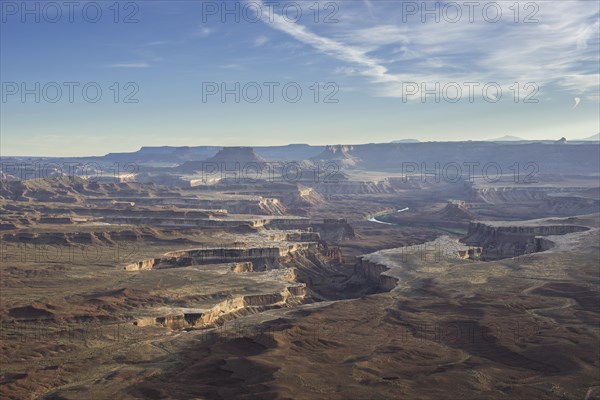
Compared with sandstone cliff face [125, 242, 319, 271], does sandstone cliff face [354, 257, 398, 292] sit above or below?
below

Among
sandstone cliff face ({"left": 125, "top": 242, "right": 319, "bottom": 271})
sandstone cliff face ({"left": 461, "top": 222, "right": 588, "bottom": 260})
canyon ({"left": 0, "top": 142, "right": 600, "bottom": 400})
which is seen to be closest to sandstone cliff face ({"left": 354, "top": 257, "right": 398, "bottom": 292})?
canyon ({"left": 0, "top": 142, "right": 600, "bottom": 400})

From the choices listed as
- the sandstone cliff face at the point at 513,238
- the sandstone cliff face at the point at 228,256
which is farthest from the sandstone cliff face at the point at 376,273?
the sandstone cliff face at the point at 513,238

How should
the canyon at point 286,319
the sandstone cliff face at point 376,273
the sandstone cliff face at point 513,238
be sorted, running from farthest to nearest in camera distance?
the sandstone cliff face at point 513,238
the sandstone cliff face at point 376,273
the canyon at point 286,319

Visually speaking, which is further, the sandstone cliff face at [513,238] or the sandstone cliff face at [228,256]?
the sandstone cliff face at [513,238]

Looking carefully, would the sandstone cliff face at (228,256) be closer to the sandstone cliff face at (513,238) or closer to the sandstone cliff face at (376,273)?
the sandstone cliff face at (376,273)

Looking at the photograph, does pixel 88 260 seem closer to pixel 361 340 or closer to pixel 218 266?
pixel 218 266

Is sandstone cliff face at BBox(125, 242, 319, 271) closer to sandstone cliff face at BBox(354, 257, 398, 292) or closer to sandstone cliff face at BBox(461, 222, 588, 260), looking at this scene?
sandstone cliff face at BBox(354, 257, 398, 292)

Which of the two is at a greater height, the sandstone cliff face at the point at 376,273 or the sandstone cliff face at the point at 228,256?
the sandstone cliff face at the point at 228,256

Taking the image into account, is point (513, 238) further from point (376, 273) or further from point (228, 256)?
point (228, 256)

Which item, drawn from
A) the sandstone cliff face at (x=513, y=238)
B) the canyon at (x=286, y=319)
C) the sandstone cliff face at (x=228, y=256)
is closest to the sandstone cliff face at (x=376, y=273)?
the canyon at (x=286, y=319)

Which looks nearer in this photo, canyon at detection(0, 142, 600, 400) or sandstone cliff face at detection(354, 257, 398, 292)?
canyon at detection(0, 142, 600, 400)

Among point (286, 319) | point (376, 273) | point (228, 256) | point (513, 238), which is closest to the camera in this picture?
point (286, 319)

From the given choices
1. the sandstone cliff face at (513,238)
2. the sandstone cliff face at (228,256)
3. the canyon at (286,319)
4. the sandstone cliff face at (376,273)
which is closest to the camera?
the canyon at (286,319)

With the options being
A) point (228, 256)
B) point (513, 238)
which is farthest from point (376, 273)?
point (513, 238)
